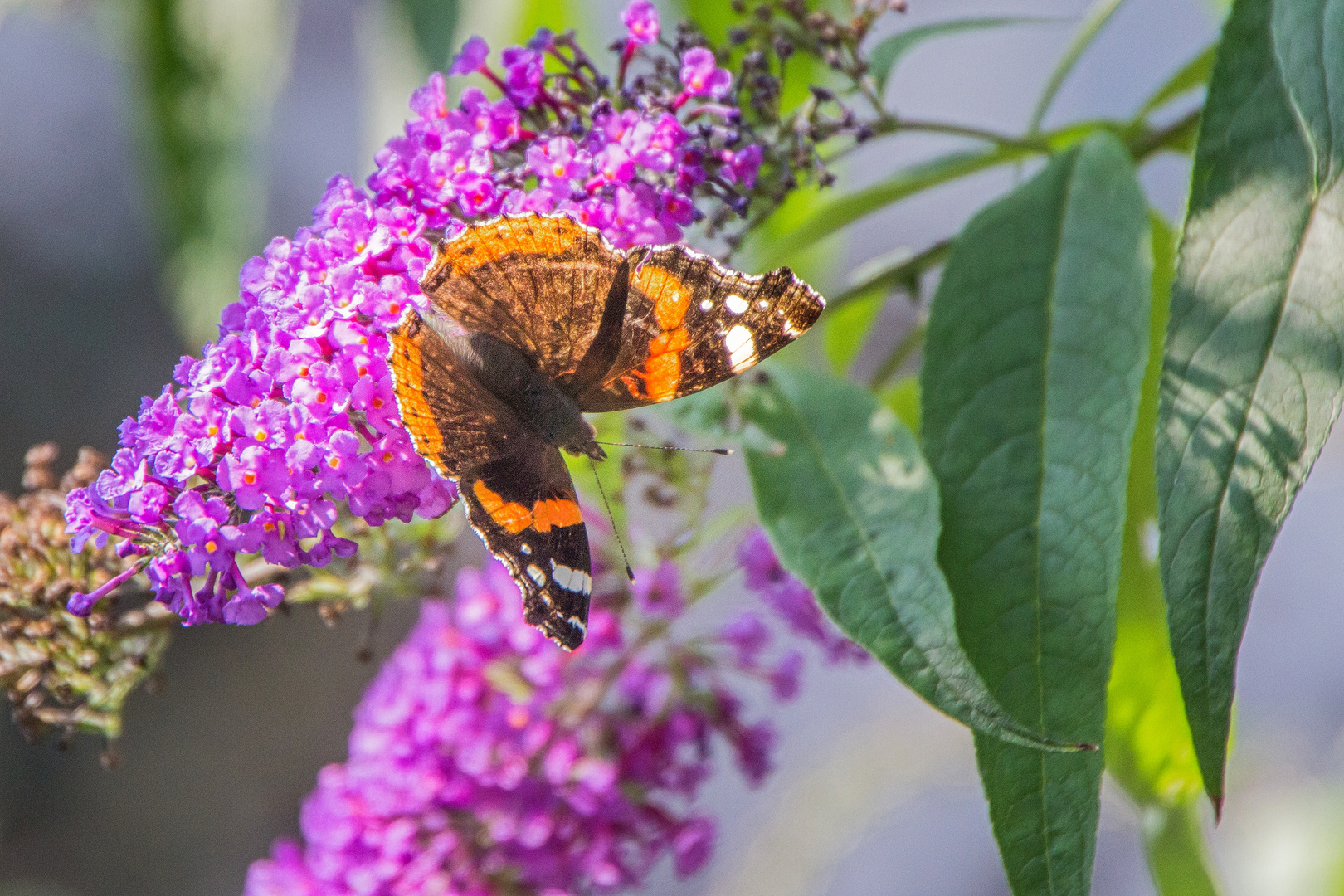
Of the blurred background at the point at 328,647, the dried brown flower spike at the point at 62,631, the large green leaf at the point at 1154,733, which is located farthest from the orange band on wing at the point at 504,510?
the blurred background at the point at 328,647

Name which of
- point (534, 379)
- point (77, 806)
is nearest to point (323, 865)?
point (534, 379)

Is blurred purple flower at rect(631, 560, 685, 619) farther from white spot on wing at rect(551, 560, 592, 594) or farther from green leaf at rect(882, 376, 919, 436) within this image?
white spot on wing at rect(551, 560, 592, 594)

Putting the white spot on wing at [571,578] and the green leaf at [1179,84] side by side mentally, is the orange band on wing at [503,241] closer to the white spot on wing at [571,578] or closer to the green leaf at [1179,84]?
the white spot on wing at [571,578]

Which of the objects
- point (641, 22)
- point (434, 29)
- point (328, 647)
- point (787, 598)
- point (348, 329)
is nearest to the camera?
point (348, 329)

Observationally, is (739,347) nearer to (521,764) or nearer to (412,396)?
(412,396)

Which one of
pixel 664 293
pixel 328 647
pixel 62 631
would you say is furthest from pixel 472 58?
pixel 328 647

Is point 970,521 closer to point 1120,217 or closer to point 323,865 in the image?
point 1120,217

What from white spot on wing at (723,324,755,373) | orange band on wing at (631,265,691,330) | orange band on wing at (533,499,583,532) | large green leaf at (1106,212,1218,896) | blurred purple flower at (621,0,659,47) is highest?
blurred purple flower at (621,0,659,47)

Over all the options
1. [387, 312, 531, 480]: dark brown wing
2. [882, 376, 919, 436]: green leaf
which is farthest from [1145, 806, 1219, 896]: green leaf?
[387, 312, 531, 480]: dark brown wing
